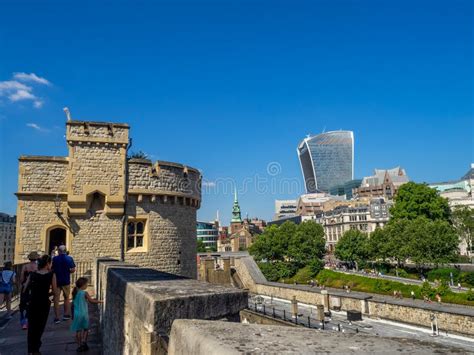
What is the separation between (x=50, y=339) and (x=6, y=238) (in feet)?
Result: 361

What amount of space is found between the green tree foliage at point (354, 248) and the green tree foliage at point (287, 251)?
3452mm

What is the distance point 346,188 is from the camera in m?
176

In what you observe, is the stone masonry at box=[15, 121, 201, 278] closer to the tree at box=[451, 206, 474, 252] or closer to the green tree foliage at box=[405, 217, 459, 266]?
the green tree foliage at box=[405, 217, 459, 266]

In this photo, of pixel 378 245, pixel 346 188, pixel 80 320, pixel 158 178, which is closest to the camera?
pixel 80 320

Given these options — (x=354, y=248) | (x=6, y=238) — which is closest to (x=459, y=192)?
(x=354, y=248)

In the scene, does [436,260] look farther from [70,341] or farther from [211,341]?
[211,341]

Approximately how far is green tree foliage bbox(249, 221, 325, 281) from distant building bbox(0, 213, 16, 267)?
2788 inches

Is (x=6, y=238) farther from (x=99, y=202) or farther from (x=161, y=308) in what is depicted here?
(x=161, y=308)

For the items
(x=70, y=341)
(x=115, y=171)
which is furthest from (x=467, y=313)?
(x=70, y=341)

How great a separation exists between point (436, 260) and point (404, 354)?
50.7 m

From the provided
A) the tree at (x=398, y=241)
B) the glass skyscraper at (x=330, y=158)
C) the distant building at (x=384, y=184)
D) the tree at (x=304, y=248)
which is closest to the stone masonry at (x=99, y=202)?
the tree at (x=398, y=241)

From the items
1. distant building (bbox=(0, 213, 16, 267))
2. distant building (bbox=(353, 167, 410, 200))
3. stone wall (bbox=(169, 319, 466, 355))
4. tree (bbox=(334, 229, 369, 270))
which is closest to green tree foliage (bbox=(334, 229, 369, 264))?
tree (bbox=(334, 229, 369, 270))

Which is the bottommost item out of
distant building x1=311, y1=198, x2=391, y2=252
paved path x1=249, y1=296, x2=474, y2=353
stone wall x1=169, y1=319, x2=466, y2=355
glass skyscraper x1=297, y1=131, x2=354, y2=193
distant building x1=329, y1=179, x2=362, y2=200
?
paved path x1=249, y1=296, x2=474, y2=353

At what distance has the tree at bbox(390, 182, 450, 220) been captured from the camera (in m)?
55.1
